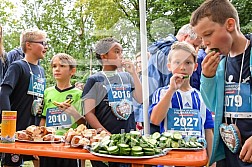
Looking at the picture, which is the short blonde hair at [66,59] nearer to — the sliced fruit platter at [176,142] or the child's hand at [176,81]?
the child's hand at [176,81]

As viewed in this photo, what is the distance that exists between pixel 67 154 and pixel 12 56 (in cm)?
168

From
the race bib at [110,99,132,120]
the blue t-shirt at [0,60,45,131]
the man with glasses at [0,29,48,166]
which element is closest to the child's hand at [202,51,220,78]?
the race bib at [110,99,132,120]

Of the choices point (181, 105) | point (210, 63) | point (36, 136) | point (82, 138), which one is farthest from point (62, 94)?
point (210, 63)

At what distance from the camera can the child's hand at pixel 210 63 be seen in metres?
1.16

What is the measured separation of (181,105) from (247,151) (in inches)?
16.3

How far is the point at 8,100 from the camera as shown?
1895 mm

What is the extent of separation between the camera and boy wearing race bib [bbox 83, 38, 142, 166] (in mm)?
1615

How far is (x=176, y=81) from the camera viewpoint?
138 centimetres

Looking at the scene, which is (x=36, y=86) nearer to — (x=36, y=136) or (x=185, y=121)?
(x=36, y=136)

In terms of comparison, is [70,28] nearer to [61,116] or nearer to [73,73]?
[73,73]

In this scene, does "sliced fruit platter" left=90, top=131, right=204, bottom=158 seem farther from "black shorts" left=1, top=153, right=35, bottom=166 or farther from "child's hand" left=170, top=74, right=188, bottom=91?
"black shorts" left=1, top=153, right=35, bottom=166

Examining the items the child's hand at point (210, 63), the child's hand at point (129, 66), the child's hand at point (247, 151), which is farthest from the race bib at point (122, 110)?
the child's hand at point (247, 151)

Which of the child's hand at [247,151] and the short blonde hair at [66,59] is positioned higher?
the short blonde hair at [66,59]

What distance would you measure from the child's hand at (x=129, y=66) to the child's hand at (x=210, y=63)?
42 centimetres
